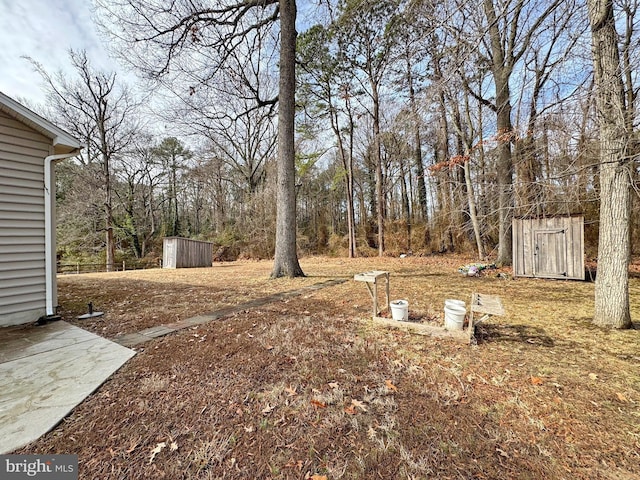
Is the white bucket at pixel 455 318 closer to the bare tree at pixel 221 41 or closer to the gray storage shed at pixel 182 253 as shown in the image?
the bare tree at pixel 221 41

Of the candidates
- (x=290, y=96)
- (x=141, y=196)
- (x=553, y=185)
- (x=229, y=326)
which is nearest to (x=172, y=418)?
(x=229, y=326)

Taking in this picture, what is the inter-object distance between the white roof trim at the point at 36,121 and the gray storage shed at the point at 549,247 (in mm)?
9647

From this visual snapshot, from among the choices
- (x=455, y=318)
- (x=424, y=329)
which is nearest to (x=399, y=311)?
(x=424, y=329)

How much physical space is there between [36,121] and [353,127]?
13.6 meters

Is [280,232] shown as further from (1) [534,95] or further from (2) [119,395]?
(1) [534,95]

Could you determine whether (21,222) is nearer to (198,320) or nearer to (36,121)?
(36,121)

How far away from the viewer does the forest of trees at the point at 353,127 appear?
3.43 metres

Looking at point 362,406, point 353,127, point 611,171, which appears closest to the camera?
point 362,406

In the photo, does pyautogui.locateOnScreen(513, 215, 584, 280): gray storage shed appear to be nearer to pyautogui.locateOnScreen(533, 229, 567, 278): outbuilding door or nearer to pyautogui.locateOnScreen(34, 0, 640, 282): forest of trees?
pyautogui.locateOnScreen(533, 229, 567, 278): outbuilding door

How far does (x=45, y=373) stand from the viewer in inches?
88.0

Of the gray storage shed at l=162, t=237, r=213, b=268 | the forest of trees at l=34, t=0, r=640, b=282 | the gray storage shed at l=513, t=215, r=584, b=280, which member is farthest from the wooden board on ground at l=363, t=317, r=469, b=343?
the gray storage shed at l=162, t=237, r=213, b=268

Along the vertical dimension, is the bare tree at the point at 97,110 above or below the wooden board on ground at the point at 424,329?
above

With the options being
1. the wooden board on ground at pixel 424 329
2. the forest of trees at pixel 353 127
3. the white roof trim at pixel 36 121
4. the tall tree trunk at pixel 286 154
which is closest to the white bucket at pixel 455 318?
the wooden board on ground at pixel 424 329

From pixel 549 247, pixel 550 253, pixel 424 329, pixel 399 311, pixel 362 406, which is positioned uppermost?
pixel 549 247
